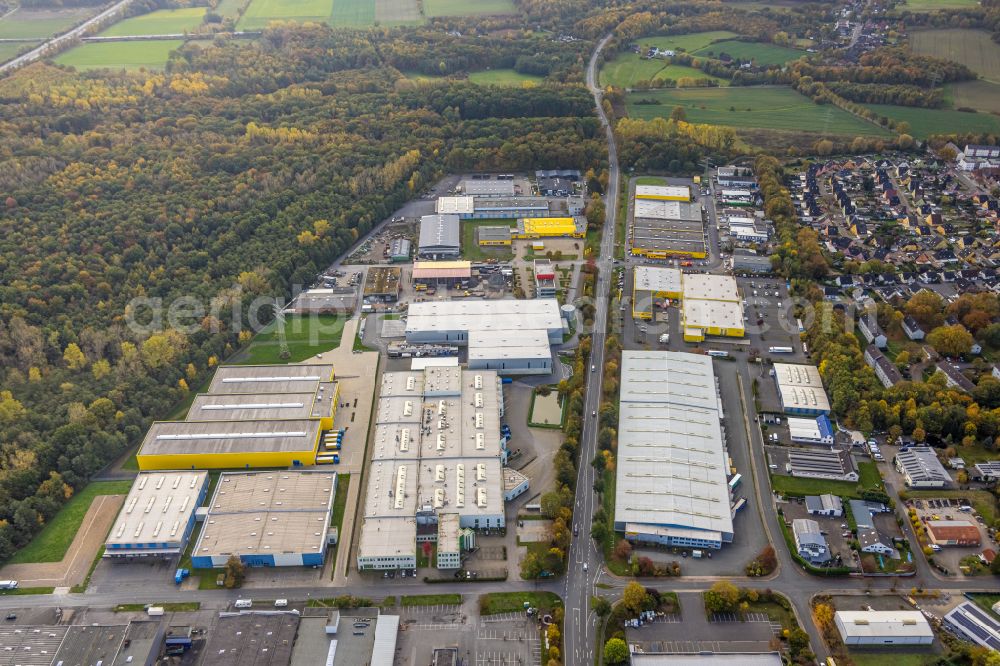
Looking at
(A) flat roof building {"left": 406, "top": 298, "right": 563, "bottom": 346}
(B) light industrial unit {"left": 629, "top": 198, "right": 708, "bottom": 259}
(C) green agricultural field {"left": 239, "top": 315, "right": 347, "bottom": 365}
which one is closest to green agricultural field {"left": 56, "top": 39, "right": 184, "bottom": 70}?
(C) green agricultural field {"left": 239, "top": 315, "right": 347, "bottom": 365}

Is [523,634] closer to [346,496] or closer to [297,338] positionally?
[346,496]

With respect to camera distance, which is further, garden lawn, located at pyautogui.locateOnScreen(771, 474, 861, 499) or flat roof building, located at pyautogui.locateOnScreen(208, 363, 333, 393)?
flat roof building, located at pyautogui.locateOnScreen(208, 363, 333, 393)

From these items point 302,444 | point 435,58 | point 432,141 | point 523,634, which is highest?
point 435,58

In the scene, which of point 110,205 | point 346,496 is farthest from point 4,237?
point 346,496

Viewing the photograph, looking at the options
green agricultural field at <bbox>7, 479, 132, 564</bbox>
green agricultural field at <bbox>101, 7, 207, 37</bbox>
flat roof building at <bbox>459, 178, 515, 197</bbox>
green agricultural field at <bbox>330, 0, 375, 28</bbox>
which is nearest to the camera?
green agricultural field at <bbox>7, 479, 132, 564</bbox>

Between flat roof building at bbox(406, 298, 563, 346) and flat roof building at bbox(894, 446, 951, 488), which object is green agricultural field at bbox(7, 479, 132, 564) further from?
flat roof building at bbox(894, 446, 951, 488)

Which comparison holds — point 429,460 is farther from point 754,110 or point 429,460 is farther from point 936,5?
point 936,5
